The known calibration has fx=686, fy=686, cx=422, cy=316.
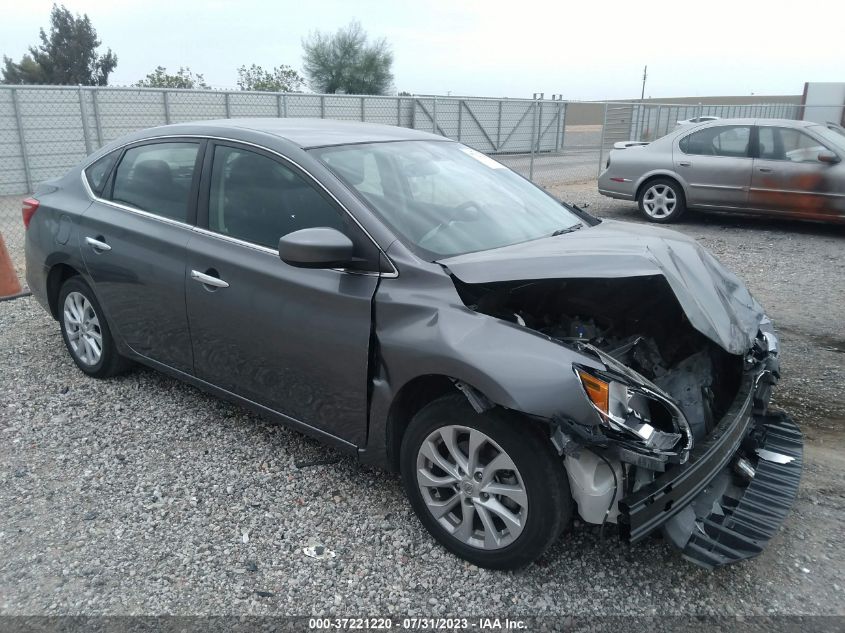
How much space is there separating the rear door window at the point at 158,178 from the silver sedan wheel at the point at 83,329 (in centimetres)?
76

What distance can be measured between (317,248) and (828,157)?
8.68 m

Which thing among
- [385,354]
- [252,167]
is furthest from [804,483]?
[252,167]

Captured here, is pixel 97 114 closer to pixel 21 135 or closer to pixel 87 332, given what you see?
pixel 21 135

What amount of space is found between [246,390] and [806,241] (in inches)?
332

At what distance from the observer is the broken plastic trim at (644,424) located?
239 cm

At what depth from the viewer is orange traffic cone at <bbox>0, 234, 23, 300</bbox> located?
6312 millimetres

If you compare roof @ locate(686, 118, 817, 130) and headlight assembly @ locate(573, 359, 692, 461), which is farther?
roof @ locate(686, 118, 817, 130)

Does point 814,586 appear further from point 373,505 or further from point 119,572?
point 119,572

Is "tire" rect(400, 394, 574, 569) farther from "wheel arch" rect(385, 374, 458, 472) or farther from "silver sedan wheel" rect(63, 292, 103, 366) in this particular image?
"silver sedan wheel" rect(63, 292, 103, 366)

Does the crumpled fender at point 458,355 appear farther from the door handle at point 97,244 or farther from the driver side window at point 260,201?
the door handle at point 97,244

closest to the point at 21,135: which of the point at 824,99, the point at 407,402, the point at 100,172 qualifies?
the point at 100,172

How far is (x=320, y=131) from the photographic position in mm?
3645

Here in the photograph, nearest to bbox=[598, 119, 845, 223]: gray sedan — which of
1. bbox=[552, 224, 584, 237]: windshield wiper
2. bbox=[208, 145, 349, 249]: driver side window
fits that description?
bbox=[552, 224, 584, 237]: windshield wiper

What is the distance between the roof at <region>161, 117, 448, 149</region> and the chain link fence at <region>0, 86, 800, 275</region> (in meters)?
5.56
